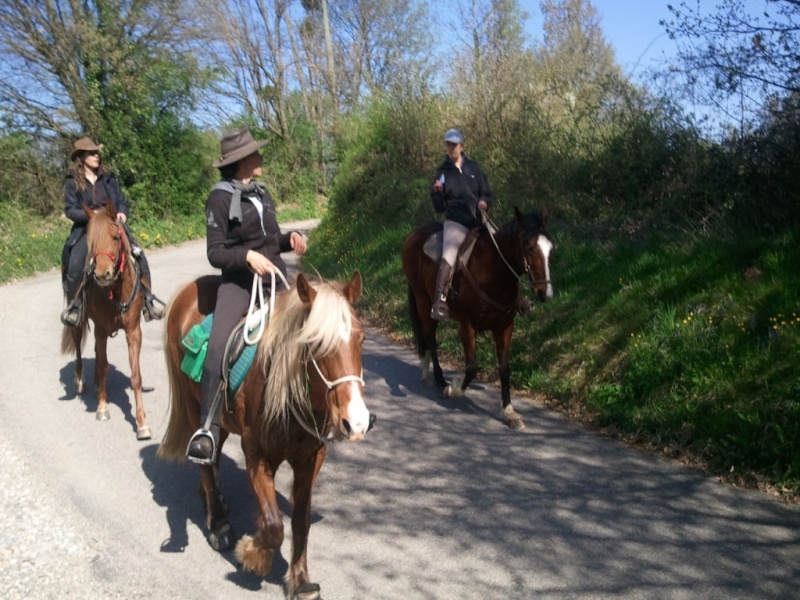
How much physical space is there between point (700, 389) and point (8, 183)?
85.6ft

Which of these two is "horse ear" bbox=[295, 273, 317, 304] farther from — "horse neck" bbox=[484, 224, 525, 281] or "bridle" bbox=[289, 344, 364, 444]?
"horse neck" bbox=[484, 224, 525, 281]

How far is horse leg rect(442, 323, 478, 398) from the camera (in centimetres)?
816

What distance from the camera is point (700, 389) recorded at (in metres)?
6.66

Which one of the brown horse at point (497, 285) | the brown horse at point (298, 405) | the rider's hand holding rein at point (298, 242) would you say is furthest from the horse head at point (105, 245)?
the brown horse at point (497, 285)

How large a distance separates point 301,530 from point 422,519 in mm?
1238

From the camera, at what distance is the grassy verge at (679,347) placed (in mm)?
5996

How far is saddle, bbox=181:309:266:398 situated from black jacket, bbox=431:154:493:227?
4.43m

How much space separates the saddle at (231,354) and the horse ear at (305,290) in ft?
2.45

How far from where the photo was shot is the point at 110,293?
26.3 ft

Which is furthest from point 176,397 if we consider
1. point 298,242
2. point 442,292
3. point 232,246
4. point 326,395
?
point 442,292

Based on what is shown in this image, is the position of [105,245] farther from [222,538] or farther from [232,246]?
[222,538]

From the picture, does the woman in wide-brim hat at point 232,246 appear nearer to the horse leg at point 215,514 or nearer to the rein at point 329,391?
the horse leg at point 215,514

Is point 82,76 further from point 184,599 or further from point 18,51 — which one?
point 184,599

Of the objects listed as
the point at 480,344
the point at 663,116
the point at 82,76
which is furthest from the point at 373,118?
the point at 82,76
